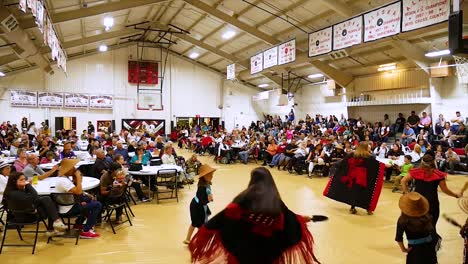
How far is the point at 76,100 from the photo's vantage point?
749 inches

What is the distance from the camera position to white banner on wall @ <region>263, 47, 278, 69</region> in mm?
12008

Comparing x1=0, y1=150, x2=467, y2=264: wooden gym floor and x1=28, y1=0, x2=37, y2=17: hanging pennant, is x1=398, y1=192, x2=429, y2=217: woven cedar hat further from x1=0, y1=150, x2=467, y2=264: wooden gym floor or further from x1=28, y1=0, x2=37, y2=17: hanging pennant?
x1=28, y1=0, x2=37, y2=17: hanging pennant

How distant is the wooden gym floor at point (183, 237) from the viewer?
13.1 ft

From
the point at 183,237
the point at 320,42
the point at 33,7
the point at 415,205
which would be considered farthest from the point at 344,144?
the point at 33,7

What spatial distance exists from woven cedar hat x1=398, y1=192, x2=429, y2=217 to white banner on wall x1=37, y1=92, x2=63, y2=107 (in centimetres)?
1915

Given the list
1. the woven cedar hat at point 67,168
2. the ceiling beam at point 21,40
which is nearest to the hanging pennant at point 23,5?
the woven cedar hat at point 67,168

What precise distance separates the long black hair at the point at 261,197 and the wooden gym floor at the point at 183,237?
2.40 meters

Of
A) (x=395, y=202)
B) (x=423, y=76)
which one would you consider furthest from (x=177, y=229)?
(x=423, y=76)

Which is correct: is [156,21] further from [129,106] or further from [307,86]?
[307,86]

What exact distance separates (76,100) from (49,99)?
1327 mm

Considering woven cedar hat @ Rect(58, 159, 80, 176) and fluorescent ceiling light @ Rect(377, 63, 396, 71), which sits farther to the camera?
fluorescent ceiling light @ Rect(377, 63, 396, 71)

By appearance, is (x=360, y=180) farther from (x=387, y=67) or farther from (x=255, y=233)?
(x=387, y=67)

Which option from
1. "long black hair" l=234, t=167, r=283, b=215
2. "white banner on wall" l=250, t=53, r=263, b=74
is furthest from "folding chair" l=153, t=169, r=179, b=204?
"white banner on wall" l=250, t=53, r=263, b=74

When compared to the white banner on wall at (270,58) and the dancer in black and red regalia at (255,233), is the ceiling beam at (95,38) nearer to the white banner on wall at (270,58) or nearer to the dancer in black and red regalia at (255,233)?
the white banner on wall at (270,58)
